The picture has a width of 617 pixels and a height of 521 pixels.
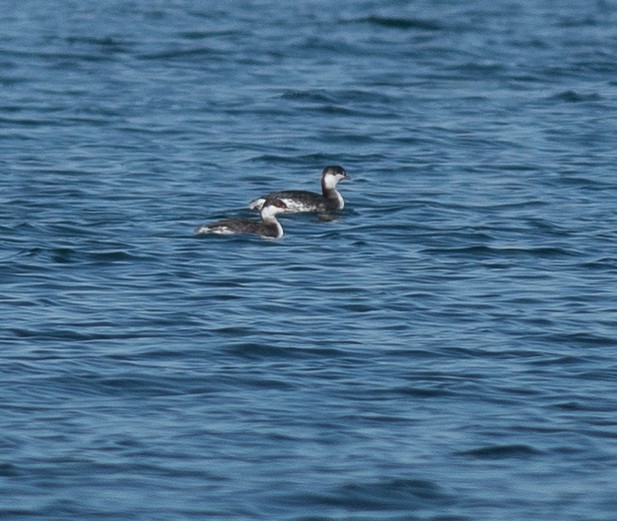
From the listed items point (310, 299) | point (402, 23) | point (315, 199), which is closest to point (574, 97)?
point (402, 23)

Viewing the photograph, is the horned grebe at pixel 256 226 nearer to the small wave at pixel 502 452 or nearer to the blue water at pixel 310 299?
the blue water at pixel 310 299

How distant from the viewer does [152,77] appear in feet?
116

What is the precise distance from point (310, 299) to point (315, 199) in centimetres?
509

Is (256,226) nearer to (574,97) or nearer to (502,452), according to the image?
(502,452)

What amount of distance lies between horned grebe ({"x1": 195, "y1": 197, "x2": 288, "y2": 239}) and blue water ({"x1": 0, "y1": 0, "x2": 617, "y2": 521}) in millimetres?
165

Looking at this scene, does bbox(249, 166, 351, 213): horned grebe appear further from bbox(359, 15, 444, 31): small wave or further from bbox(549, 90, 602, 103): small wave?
bbox(359, 15, 444, 31): small wave

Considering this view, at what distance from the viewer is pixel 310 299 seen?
1661 cm

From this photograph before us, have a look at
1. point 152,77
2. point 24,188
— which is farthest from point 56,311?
point 152,77

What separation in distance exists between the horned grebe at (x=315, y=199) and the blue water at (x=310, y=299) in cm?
19

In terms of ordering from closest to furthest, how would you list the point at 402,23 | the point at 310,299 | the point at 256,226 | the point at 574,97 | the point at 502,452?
1. the point at 502,452
2. the point at 310,299
3. the point at 256,226
4. the point at 574,97
5. the point at 402,23

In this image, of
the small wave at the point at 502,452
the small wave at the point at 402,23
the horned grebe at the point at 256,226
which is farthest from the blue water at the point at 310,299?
the small wave at the point at 402,23

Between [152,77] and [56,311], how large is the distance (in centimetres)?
2012

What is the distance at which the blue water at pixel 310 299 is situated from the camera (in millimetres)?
11492

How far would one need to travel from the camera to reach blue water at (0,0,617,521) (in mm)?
11492
